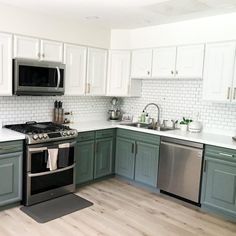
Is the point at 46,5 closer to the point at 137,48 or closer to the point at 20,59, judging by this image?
the point at 20,59

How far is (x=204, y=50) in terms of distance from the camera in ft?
12.5

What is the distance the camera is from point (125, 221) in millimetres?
3271

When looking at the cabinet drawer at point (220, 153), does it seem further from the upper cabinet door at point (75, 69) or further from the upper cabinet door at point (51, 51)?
the upper cabinet door at point (51, 51)

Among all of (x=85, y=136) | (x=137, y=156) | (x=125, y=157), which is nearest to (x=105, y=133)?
(x=85, y=136)

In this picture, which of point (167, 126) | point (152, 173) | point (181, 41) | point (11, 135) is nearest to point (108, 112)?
point (167, 126)

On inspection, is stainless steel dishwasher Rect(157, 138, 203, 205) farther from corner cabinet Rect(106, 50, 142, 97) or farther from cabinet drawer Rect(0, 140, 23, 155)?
cabinet drawer Rect(0, 140, 23, 155)

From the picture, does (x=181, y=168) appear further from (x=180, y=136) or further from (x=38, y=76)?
(x=38, y=76)

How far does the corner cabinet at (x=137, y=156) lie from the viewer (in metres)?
4.14

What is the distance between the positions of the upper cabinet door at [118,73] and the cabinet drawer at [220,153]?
1822 mm

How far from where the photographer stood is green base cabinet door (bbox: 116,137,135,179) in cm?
443

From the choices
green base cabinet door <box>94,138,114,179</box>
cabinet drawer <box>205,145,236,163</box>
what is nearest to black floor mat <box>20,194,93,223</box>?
green base cabinet door <box>94,138,114,179</box>

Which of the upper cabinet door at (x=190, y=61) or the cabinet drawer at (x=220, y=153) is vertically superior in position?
the upper cabinet door at (x=190, y=61)

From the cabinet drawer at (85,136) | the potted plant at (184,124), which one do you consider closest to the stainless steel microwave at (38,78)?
the cabinet drawer at (85,136)

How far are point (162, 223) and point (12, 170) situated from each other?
1.89 m
